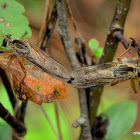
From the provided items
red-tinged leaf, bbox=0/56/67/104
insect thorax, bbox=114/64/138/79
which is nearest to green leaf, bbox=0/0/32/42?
red-tinged leaf, bbox=0/56/67/104

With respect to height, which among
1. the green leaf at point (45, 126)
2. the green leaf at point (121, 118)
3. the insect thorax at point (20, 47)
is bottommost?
the green leaf at point (45, 126)

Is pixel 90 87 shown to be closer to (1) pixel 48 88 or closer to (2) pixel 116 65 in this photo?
(2) pixel 116 65

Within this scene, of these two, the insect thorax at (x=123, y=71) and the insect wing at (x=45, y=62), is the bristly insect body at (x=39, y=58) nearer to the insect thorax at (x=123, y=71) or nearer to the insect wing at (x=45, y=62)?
the insect wing at (x=45, y=62)

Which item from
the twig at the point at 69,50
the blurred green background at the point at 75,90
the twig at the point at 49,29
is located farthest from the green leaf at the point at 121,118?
the twig at the point at 49,29

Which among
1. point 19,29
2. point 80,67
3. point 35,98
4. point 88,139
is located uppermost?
point 19,29

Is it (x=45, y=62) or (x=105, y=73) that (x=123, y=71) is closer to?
(x=105, y=73)

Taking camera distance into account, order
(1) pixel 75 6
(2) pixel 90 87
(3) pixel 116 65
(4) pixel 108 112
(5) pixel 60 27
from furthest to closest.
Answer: (1) pixel 75 6 → (4) pixel 108 112 → (3) pixel 116 65 → (2) pixel 90 87 → (5) pixel 60 27

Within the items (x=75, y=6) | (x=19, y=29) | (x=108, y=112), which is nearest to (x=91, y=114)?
(x=108, y=112)
